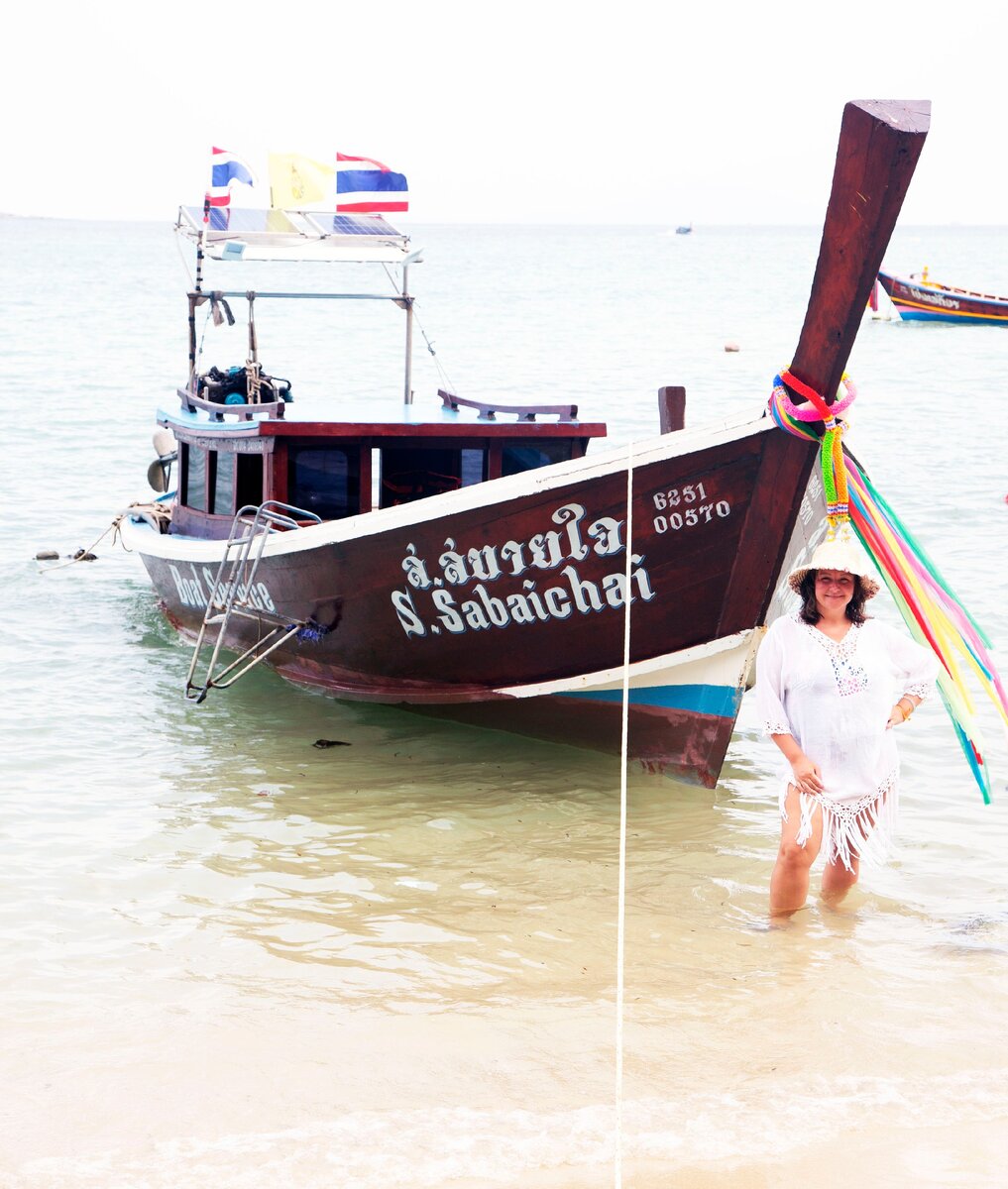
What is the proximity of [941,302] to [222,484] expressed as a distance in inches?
1435

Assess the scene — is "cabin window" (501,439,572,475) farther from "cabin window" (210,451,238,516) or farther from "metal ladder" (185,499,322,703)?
"cabin window" (210,451,238,516)

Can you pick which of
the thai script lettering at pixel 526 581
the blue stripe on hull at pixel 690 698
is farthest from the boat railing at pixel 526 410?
the blue stripe on hull at pixel 690 698

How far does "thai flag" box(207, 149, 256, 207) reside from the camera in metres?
9.51

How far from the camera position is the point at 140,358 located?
34906 millimetres

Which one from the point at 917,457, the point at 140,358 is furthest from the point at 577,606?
the point at 140,358

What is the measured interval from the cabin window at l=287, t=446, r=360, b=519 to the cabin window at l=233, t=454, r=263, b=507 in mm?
Result: 481

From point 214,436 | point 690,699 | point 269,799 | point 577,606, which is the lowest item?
point 269,799

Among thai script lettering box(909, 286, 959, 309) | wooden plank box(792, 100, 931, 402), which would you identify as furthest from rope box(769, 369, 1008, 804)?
thai script lettering box(909, 286, 959, 309)

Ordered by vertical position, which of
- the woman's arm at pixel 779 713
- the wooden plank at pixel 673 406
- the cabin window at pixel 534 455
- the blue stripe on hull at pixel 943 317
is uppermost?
the blue stripe on hull at pixel 943 317

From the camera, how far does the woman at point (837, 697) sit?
15.3 feet

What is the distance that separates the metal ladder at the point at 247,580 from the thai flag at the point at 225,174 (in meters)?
2.46

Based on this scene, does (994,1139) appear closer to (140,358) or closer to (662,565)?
(662,565)

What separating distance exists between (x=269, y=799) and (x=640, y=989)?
8.92 feet

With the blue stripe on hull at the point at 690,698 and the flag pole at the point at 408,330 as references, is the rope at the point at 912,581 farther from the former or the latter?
the flag pole at the point at 408,330
